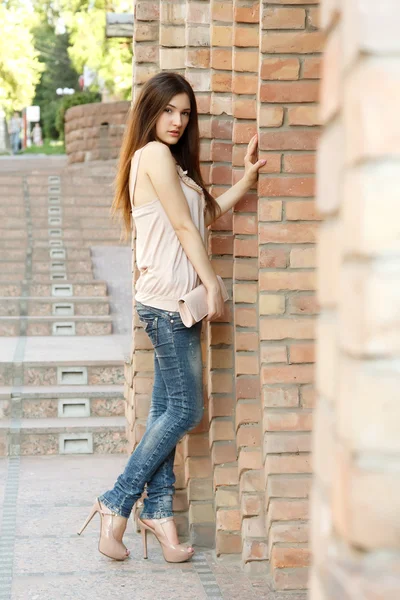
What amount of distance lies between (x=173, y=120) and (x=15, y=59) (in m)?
20.9

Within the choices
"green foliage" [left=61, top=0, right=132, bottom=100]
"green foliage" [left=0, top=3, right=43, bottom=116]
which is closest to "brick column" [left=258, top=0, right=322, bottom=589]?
"green foliage" [left=61, top=0, right=132, bottom=100]

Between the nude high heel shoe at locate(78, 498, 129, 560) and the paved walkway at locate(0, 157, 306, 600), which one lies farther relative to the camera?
the nude high heel shoe at locate(78, 498, 129, 560)

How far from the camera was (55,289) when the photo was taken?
9602mm

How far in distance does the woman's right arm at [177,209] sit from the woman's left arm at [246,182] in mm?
226

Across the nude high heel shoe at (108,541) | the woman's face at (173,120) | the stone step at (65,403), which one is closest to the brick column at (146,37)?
the woman's face at (173,120)

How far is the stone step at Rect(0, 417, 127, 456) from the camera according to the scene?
254 inches

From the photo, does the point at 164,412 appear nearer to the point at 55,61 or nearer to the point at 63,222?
the point at 63,222

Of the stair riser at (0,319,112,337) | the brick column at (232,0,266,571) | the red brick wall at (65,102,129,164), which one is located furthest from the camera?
the red brick wall at (65,102,129,164)

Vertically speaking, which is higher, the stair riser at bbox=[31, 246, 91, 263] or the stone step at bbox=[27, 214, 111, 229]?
the stone step at bbox=[27, 214, 111, 229]

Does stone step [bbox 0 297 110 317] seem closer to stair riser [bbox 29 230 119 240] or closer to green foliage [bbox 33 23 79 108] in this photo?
stair riser [bbox 29 230 119 240]

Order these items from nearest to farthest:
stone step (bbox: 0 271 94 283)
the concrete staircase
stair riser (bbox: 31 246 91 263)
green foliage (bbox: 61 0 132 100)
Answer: the concrete staircase → stone step (bbox: 0 271 94 283) → stair riser (bbox: 31 246 91 263) → green foliage (bbox: 61 0 132 100)

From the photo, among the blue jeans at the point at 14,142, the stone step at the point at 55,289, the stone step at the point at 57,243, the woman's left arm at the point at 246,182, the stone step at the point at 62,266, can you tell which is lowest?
the stone step at the point at 55,289

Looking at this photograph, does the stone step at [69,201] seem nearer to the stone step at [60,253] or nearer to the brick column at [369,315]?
the stone step at [60,253]

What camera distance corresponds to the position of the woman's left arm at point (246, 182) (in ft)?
12.6
